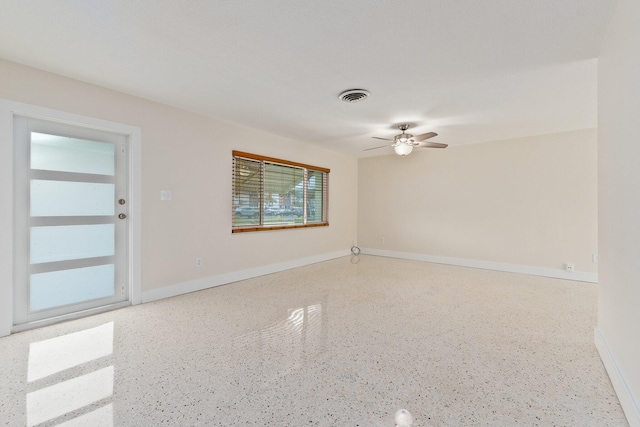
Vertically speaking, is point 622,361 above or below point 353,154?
below

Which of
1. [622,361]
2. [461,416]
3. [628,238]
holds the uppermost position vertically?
[628,238]

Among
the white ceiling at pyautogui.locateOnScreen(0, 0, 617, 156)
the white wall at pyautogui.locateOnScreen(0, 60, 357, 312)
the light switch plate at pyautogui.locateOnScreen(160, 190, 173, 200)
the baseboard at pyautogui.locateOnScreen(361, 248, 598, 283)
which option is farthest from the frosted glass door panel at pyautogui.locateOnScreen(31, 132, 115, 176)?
the baseboard at pyautogui.locateOnScreen(361, 248, 598, 283)

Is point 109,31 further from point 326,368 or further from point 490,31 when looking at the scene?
point 326,368

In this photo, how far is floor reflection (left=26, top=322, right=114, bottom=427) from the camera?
1426 millimetres

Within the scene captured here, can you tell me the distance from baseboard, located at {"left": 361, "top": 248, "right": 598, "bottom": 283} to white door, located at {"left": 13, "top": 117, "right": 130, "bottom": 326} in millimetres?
4877

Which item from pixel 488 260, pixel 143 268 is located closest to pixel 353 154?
pixel 488 260

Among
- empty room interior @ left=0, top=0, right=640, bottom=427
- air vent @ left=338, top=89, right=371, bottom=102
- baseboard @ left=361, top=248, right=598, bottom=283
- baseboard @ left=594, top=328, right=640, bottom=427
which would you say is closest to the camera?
baseboard @ left=594, top=328, right=640, bottom=427

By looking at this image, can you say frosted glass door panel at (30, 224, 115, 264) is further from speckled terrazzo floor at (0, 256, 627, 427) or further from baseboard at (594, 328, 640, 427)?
baseboard at (594, 328, 640, 427)

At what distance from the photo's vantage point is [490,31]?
1.87m

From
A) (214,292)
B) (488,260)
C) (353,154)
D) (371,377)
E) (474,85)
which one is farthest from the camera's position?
(353,154)

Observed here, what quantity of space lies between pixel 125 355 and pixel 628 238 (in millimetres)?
3285

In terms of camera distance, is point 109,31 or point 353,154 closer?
point 109,31

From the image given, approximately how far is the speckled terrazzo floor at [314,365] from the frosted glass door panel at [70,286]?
29cm

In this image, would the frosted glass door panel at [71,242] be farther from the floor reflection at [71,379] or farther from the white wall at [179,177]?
the floor reflection at [71,379]
